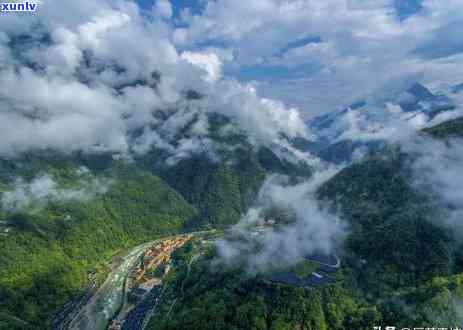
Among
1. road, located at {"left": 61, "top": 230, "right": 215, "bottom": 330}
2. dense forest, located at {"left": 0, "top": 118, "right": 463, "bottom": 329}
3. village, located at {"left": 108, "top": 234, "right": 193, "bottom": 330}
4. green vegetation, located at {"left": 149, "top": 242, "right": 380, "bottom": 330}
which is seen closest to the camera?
green vegetation, located at {"left": 149, "top": 242, "right": 380, "bottom": 330}

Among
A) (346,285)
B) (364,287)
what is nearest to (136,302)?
(346,285)

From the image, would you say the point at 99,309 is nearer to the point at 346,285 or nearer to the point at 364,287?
the point at 346,285

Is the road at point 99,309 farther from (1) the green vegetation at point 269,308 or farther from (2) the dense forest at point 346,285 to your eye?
(1) the green vegetation at point 269,308

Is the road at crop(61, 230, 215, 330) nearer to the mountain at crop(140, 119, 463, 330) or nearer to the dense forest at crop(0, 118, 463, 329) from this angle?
the dense forest at crop(0, 118, 463, 329)

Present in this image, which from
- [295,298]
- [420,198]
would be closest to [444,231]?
[420,198]

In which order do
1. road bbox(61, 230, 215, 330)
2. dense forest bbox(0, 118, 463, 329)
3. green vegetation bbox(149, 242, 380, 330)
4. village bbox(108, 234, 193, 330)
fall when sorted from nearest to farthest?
green vegetation bbox(149, 242, 380, 330), dense forest bbox(0, 118, 463, 329), village bbox(108, 234, 193, 330), road bbox(61, 230, 215, 330)

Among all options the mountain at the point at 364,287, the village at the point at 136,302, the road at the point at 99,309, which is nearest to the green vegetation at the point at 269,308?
the mountain at the point at 364,287

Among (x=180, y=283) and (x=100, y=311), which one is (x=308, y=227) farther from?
(x=100, y=311)

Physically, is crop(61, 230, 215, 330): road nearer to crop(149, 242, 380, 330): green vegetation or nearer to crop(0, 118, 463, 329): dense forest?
crop(0, 118, 463, 329): dense forest

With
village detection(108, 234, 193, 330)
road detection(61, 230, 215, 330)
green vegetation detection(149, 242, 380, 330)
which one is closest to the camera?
green vegetation detection(149, 242, 380, 330)

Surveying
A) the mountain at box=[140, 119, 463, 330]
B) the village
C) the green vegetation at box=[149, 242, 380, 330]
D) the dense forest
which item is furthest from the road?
the green vegetation at box=[149, 242, 380, 330]

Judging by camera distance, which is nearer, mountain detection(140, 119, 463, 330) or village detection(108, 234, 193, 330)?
mountain detection(140, 119, 463, 330)
